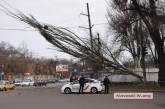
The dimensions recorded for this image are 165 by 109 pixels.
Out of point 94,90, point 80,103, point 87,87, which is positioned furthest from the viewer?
point 87,87

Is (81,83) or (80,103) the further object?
(81,83)

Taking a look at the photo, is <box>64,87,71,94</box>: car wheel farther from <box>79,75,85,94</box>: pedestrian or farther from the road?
the road

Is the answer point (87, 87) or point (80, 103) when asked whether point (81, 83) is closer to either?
point (87, 87)

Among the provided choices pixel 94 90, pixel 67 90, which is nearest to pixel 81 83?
pixel 94 90

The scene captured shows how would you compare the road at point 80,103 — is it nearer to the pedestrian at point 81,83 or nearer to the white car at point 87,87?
the pedestrian at point 81,83

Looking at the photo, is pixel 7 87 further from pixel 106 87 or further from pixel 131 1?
pixel 131 1

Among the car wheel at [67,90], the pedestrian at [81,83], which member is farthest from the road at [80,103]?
the car wheel at [67,90]

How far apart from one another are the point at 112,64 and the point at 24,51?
5780 inches

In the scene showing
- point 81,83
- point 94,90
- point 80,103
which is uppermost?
point 81,83

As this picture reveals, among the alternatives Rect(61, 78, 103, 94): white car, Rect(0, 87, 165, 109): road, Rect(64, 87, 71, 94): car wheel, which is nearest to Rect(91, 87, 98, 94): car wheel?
Rect(61, 78, 103, 94): white car

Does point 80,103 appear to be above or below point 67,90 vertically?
below

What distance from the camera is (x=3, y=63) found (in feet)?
429

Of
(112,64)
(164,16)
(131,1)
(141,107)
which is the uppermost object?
(131,1)

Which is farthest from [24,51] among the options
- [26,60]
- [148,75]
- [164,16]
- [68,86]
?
[164,16]
